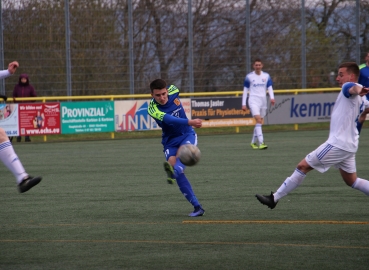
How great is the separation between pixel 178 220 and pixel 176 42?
1791 centimetres

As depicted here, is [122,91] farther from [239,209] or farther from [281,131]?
[239,209]

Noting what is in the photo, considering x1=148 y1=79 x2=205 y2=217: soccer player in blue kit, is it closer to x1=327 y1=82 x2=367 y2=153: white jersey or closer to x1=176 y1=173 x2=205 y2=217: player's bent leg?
x1=176 y1=173 x2=205 y2=217: player's bent leg

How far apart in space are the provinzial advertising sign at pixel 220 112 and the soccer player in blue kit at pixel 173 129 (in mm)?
14462

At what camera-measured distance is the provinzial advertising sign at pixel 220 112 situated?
77.8 feet

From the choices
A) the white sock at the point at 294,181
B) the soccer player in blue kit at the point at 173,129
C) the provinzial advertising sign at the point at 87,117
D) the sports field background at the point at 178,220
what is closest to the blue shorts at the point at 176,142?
the soccer player in blue kit at the point at 173,129

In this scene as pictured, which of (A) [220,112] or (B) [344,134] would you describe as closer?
(B) [344,134]

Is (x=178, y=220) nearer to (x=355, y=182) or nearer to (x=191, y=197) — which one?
(x=191, y=197)

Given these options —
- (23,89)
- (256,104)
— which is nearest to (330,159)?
(256,104)

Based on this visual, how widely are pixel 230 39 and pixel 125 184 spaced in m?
15.6

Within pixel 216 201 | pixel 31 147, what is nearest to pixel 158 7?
pixel 31 147

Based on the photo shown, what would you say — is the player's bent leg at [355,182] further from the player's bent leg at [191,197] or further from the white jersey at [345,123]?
the player's bent leg at [191,197]

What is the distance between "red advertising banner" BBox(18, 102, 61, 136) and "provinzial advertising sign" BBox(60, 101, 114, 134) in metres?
0.22

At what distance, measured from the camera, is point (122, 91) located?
25062mm

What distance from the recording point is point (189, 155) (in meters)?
8.43
